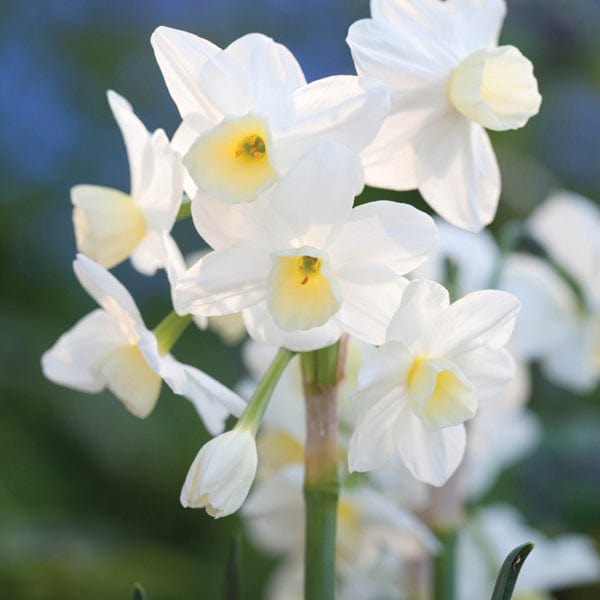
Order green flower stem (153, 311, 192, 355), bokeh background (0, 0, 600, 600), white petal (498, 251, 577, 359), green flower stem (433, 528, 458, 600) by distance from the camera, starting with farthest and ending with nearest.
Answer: bokeh background (0, 0, 600, 600), white petal (498, 251, 577, 359), green flower stem (433, 528, 458, 600), green flower stem (153, 311, 192, 355)

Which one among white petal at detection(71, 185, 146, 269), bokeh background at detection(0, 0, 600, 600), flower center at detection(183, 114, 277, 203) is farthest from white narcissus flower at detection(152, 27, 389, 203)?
bokeh background at detection(0, 0, 600, 600)

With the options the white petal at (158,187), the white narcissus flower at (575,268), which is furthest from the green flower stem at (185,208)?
the white narcissus flower at (575,268)

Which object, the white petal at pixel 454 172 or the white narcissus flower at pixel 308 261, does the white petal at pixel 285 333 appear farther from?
the white petal at pixel 454 172

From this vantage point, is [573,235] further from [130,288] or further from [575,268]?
[130,288]

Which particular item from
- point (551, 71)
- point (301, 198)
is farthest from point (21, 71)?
point (301, 198)

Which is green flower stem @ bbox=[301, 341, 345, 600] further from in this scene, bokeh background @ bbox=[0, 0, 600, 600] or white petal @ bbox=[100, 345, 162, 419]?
bokeh background @ bbox=[0, 0, 600, 600]

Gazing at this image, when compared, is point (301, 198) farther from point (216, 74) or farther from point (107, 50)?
point (107, 50)

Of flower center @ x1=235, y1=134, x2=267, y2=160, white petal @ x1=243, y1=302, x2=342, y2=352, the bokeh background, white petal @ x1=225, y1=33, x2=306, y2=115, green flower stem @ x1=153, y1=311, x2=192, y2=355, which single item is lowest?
the bokeh background
